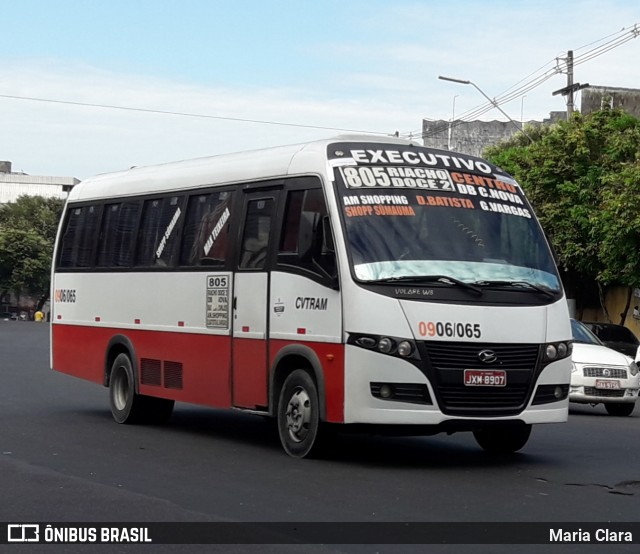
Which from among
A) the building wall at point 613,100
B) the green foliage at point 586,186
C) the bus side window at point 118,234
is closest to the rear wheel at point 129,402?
the bus side window at point 118,234

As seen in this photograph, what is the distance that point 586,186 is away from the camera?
42.5 m

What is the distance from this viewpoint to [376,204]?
39.9 feet

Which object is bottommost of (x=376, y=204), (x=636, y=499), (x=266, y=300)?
(x=636, y=499)

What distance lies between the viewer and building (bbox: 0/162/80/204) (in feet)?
484

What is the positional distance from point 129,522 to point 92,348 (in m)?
8.33

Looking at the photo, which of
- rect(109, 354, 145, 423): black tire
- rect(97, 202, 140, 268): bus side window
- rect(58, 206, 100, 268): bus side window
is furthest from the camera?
rect(58, 206, 100, 268): bus side window

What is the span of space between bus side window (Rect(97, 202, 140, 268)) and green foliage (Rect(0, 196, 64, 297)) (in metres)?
83.1

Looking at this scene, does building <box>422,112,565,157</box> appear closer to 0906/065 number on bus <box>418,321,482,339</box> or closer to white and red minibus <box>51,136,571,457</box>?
white and red minibus <box>51,136,571,457</box>

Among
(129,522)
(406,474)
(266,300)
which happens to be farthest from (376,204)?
(129,522)

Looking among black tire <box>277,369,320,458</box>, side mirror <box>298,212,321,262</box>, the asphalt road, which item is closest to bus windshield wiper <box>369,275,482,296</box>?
side mirror <box>298,212,321,262</box>

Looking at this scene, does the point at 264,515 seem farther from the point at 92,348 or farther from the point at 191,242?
the point at 92,348

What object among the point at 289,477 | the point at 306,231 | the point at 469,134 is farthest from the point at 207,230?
the point at 469,134

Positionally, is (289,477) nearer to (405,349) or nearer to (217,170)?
(405,349)

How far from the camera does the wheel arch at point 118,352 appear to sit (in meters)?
15.8
